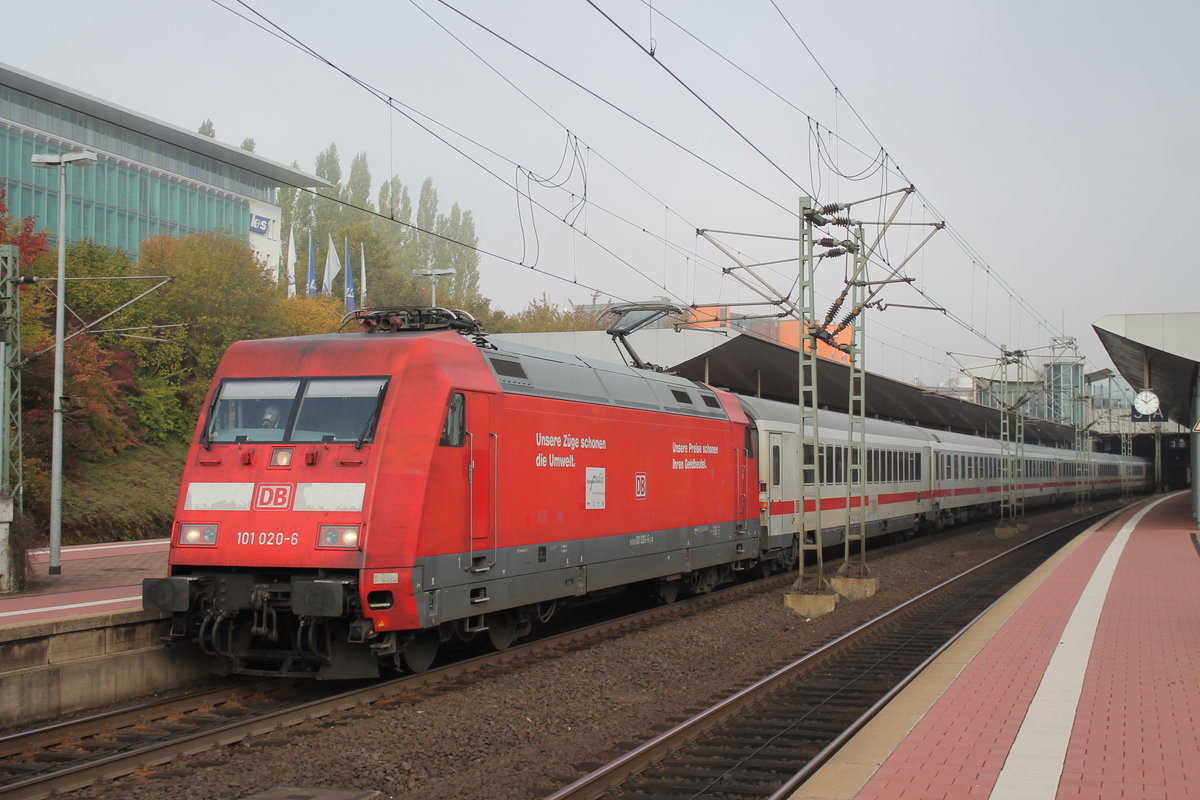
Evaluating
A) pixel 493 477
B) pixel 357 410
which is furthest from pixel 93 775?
pixel 493 477

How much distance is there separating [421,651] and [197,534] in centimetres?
252

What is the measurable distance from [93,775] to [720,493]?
Answer: 39.2ft

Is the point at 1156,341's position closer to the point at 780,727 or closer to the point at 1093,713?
the point at 1093,713

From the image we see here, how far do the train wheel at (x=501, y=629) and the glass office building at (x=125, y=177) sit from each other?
39322 millimetres

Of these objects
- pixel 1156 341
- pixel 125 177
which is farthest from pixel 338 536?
pixel 125 177

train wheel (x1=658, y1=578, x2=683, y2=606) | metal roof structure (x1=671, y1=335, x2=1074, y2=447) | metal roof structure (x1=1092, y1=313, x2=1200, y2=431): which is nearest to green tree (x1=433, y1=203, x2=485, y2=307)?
metal roof structure (x1=671, y1=335, x2=1074, y2=447)

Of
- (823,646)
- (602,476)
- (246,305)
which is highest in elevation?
(246,305)

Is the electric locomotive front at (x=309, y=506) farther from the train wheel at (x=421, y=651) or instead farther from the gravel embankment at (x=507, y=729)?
the gravel embankment at (x=507, y=729)

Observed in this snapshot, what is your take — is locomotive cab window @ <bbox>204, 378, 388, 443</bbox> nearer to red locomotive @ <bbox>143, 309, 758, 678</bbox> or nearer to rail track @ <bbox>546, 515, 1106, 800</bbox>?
red locomotive @ <bbox>143, 309, 758, 678</bbox>

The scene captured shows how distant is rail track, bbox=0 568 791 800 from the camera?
25.3ft

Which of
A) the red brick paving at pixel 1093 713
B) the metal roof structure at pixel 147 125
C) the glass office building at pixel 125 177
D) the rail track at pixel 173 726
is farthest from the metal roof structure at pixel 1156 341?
the glass office building at pixel 125 177

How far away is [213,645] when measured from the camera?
10188mm

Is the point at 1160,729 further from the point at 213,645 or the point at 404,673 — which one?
the point at 213,645

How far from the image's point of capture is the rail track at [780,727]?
7667 mm
